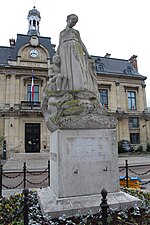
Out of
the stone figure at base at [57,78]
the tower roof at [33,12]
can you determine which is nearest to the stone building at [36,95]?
the tower roof at [33,12]

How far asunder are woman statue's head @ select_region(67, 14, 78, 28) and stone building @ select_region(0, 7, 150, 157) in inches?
844

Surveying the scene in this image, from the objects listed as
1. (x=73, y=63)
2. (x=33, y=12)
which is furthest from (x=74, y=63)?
(x=33, y=12)

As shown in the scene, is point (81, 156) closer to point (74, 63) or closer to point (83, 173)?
point (83, 173)

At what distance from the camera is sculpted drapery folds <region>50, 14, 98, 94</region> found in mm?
5023

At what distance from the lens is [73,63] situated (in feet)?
16.7

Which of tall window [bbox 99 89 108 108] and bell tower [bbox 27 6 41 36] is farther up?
bell tower [bbox 27 6 41 36]

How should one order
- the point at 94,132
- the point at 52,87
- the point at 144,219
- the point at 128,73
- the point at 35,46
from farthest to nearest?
1. the point at 128,73
2. the point at 35,46
3. the point at 52,87
4. the point at 94,132
5. the point at 144,219

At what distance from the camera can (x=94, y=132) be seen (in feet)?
14.4

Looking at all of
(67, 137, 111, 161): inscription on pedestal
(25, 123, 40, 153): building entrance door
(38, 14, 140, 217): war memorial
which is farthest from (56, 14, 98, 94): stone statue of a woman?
(25, 123, 40, 153): building entrance door

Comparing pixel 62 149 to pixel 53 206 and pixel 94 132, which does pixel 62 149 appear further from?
pixel 53 206

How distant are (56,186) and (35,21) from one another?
143ft

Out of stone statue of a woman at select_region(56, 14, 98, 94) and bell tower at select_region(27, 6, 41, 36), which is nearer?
stone statue of a woman at select_region(56, 14, 98, 94)

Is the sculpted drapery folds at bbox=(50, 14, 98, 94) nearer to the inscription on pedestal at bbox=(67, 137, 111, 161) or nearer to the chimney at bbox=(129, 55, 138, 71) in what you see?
the inscription on pedestal at bbox=(67, 137, 111, 161)

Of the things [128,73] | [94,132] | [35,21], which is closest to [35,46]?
[35,21]
